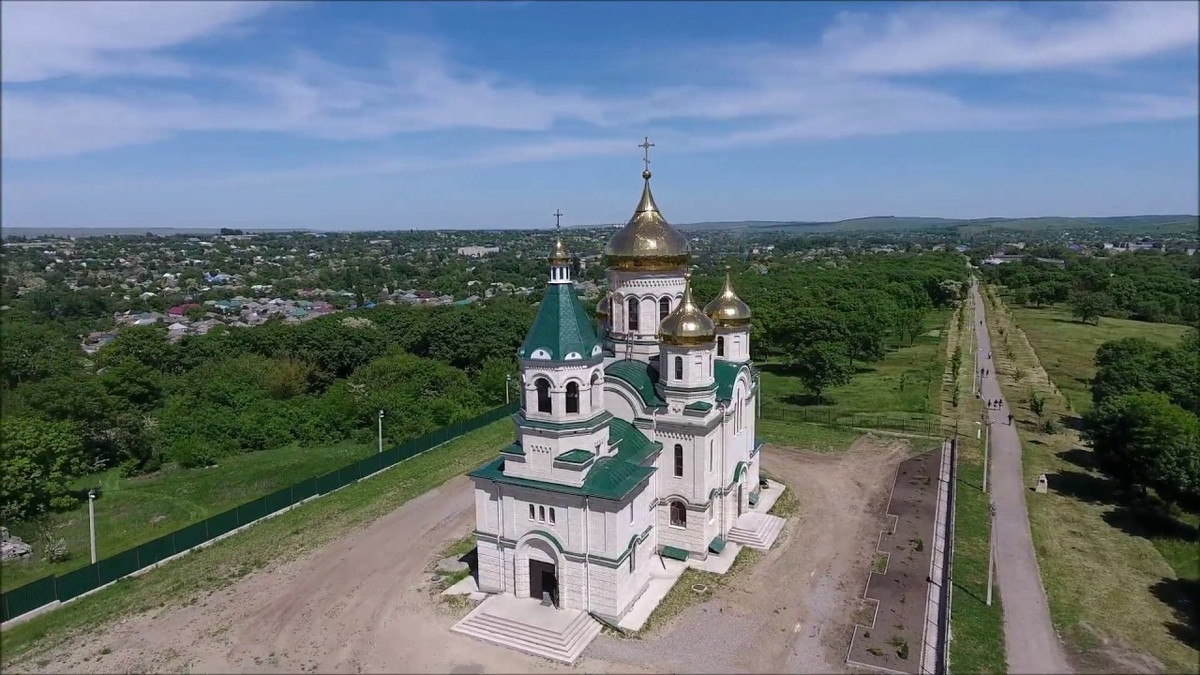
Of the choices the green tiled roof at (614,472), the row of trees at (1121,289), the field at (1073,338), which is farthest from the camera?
the row of trees at (1121,289)

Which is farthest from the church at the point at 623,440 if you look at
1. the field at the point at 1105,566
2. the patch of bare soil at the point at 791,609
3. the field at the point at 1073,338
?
the field at the point at 1073,338

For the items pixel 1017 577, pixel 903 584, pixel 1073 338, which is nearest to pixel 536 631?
pixel 903 584

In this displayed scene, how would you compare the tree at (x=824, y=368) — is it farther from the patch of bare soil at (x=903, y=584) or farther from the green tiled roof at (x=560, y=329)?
the green tiled roof at (x=560, y=329)

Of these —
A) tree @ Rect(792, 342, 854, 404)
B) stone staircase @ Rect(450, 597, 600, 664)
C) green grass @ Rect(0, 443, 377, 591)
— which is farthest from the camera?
tree @ Rect(792, 342, 854, 404)

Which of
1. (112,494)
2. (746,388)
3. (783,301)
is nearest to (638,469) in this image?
(746,388)

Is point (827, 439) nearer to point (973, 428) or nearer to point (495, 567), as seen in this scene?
point (973, 428)

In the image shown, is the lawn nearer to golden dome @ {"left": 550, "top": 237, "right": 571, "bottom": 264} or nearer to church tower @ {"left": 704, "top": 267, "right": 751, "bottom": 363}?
church tower @ {"left": 704, "top": 267, "right": 751, "bottom": 363}

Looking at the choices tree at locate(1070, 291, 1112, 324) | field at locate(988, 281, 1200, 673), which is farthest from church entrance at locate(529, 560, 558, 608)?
tree at locate(1070, 291, 1112, 324)
